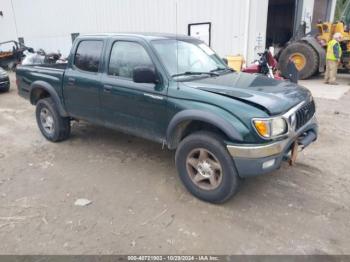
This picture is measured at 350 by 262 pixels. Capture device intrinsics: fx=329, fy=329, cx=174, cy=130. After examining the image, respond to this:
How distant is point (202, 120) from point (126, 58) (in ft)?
5.21

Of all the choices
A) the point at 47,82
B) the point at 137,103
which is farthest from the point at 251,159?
the point at 47,82

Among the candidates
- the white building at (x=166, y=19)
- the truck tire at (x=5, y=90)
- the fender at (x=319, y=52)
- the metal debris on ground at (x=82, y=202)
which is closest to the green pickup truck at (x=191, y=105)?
the metal debris on ground at (x=82, y=202)

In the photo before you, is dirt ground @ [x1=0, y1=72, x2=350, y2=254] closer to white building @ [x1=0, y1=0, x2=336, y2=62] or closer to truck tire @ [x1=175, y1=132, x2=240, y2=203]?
truck tire @ [x1=175, y1=132, x2=240, y2=203]

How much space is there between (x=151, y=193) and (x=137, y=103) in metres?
1.16

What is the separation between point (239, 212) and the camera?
364cm

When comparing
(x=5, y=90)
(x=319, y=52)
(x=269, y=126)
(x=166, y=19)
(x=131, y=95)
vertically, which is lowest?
(x=5, y=90)

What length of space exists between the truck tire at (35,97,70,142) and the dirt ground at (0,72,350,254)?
0.32 metres

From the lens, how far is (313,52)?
37.6 feet

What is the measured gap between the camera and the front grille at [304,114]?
3676 mm

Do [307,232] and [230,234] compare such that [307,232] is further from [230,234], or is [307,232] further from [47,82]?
[47,82]

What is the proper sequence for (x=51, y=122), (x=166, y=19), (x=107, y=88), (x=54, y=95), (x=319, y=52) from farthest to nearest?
(x=166, y=19), (x=319, y=52), (x=51, y=122), (x=54, y=95), (x=107, y=88)

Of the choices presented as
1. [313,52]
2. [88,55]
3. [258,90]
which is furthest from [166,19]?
[258,90]

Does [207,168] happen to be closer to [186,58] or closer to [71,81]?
[186,58]

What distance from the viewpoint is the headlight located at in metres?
3.27
